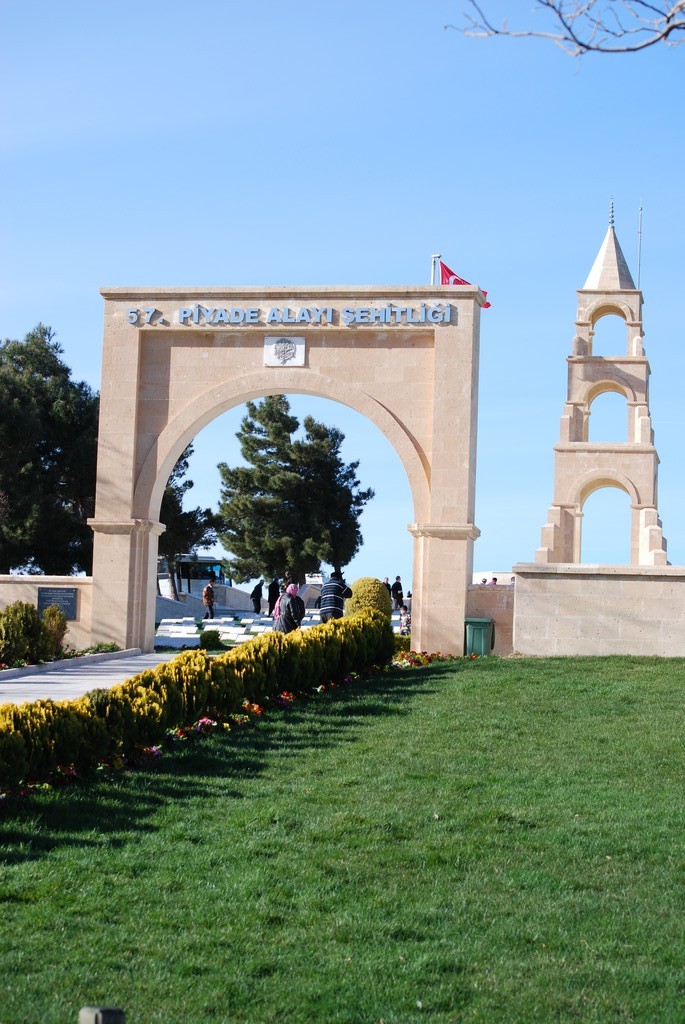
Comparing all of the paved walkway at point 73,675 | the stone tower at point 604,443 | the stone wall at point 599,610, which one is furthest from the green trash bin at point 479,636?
the stone tower at point 604,443

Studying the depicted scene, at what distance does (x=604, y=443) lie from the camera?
1388 inches

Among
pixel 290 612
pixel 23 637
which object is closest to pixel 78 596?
pixel 23 637

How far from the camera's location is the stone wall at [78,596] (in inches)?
829

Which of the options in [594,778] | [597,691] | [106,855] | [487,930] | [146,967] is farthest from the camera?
[597,691]

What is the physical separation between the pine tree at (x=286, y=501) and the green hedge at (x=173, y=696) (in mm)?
30431

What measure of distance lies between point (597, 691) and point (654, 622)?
382 centimetres

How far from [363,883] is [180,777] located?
123 inches

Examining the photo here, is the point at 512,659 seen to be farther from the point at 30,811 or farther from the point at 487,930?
the point at 487,930

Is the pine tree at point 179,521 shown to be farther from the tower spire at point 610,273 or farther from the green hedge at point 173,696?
the green hedge at point 173,696

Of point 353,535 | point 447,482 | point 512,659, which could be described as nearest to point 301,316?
point 447,482

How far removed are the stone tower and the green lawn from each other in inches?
920

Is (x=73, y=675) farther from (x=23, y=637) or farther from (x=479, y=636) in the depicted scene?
(x=479, y=636)

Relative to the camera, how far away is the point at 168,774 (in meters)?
9.88

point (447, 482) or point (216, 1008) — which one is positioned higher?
point (447, 482)
